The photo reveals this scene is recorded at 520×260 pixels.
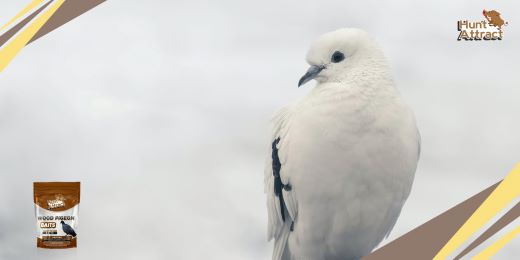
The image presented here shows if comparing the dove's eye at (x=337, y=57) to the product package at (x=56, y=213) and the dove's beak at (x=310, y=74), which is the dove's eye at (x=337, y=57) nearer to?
the dove's beak at (x=310, y=74)

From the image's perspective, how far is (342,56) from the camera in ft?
28.1

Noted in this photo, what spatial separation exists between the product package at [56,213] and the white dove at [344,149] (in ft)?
7.55

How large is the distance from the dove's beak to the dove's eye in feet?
0.40

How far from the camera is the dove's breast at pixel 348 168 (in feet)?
27.5

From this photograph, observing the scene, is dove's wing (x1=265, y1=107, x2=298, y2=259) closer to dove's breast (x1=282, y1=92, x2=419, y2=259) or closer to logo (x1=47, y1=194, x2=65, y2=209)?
dove's breast (x1=282, y1=92, x2=419, y2=259)

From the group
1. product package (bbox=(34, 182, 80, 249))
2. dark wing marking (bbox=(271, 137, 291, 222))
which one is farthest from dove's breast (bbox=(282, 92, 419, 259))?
product package (bbox=(34, 182, 80, 249))

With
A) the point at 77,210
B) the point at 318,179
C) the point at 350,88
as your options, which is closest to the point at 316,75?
the point at 350,88

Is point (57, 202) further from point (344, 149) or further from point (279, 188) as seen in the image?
point (344, 149)

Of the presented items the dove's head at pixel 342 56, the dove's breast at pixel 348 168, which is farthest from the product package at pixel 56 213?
the dove's head at pixel 342 56

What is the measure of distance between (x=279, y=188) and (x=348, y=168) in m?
0.85

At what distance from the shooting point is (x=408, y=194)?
29.3 ft

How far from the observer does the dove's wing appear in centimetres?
884

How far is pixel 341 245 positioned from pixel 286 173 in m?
0.88

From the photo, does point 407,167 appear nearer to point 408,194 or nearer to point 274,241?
point 408,194
